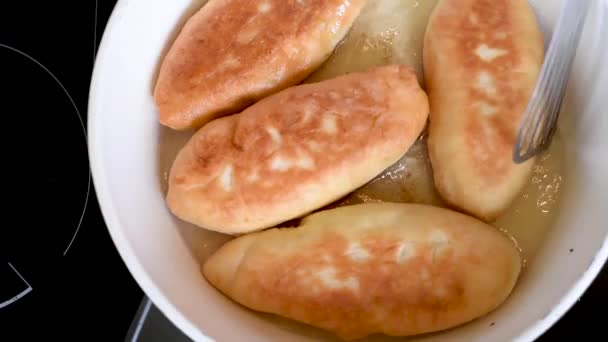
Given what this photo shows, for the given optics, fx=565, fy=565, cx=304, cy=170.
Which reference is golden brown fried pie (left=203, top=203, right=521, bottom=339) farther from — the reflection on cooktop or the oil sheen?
the reflection on cooktop

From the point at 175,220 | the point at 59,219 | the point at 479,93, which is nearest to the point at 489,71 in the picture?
the point at 479,93

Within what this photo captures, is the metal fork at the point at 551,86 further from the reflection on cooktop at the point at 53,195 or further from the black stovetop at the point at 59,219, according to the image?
the reflection on cooktop at the point at 53,195

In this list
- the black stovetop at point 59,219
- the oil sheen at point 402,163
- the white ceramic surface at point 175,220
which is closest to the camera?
the white ceramic surface at point 175,220

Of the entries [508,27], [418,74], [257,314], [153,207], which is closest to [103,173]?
[153,207]

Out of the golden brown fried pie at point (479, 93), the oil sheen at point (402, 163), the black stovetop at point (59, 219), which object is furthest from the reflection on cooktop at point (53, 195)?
the golden brown fried pie at point (479, 93)

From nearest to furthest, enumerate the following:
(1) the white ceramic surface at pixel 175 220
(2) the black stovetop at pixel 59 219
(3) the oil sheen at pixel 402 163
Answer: (1) the white ceramic surface at pixel 175 220, (3) the oil sheen at pixel 402 163, (2) the black stovetop at pixel 59 219

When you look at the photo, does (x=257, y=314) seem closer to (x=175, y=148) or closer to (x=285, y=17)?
(x=175, y=148)

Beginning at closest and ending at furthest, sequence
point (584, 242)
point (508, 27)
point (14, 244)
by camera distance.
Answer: point (584, 242) < point (508, 27) < point (14, 244)

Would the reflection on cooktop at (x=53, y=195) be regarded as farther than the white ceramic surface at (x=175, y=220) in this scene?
Yes
